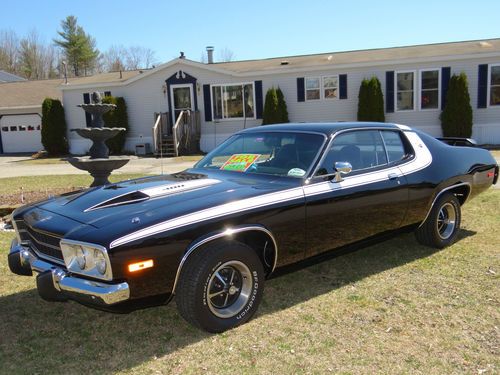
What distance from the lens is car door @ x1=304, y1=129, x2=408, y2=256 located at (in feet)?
13.9

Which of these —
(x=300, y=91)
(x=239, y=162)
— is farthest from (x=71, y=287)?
(x=300, y=91)

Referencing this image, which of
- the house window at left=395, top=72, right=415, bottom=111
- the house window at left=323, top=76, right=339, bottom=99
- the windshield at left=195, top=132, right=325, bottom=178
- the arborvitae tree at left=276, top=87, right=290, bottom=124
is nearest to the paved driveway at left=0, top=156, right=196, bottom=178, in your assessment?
the arborvitae tree at left=276, top=87, right=290, bottom=124

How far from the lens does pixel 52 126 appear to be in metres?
23.1

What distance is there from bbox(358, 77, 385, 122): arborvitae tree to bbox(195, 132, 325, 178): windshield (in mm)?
15026

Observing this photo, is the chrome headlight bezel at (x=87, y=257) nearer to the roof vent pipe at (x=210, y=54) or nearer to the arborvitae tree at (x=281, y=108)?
the arborvitae tree at (x=281, y=108)

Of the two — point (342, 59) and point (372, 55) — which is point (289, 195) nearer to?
point (342, 59)

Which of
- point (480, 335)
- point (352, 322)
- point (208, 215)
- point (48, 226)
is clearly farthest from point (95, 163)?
point (480, 335)

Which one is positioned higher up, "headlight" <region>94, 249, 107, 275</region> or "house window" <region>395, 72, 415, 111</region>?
"house window" <region>395, 72, 415, 111</region>

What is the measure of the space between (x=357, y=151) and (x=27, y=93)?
1108 inches

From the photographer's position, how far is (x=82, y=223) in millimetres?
3457

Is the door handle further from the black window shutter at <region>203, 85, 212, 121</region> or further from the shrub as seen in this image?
the black window shutter at <region>203, 85, 212, 121</region>

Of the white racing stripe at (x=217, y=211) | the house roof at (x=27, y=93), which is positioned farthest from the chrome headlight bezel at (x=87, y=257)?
the house roof at (x=27, y=93)

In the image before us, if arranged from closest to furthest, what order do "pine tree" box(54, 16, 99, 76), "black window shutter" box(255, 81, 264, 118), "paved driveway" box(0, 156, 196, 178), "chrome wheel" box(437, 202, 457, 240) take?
1. "chrome wheel" box(437, 202, 457, 240)
2. "paved driveway" box(0, 156, 196, 178)
3. "black window shutter" box(255, 81, 264, 118)
4. "pine tree" box(54, 16, 99, 76)

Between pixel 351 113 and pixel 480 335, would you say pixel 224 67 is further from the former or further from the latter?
pixel 480 335
